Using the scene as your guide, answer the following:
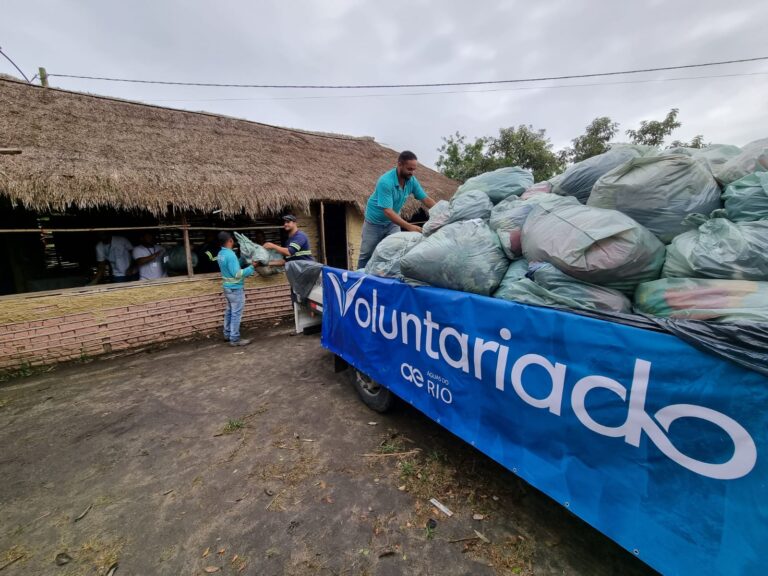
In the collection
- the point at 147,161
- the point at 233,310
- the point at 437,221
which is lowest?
the point at 233,310

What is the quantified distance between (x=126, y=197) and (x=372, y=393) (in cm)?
494

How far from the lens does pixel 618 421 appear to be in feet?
4.38

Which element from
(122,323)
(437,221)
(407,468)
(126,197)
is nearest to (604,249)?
(437,221)

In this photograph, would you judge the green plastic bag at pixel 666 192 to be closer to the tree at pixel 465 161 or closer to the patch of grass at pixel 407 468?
the patch of grass at pixel 407 468

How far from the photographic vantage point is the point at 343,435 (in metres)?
2.90

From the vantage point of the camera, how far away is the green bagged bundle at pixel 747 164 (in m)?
1.55

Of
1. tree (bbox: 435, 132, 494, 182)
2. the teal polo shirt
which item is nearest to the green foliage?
tree (bbox: 435, 132, 494, 182)

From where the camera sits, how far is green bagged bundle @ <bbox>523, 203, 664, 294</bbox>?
1.49 metres

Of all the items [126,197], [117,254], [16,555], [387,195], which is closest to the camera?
[16,555]

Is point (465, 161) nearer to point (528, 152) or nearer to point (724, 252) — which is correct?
point (528, 152)

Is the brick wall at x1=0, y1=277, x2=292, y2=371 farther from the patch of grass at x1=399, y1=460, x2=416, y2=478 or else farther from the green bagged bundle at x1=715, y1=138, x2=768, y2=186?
the green bagged bundle at x1=715, y1=138, x2=768, y2=186

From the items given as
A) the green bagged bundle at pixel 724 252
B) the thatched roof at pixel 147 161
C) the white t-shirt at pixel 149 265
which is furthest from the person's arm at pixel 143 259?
the green bagged bundle at pixel 724 252

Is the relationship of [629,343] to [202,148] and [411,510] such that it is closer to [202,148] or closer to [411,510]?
[411,510]

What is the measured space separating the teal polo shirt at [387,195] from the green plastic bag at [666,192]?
2509 millimetres
